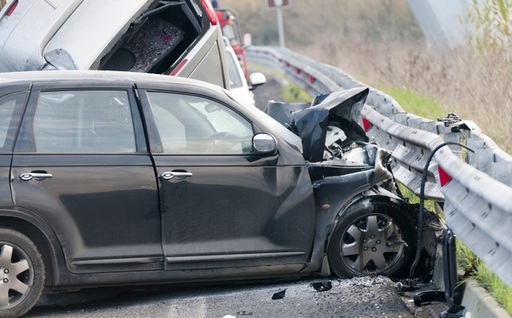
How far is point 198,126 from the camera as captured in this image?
815cm

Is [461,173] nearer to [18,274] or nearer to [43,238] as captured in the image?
[43,238]

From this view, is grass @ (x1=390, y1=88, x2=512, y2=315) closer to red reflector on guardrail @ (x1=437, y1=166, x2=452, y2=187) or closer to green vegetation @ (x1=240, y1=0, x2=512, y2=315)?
green vegetation @ (x1=240, y1=0, x2=512, y2=315)

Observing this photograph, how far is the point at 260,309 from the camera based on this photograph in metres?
7.62

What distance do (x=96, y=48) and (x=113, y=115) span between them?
3754 mm

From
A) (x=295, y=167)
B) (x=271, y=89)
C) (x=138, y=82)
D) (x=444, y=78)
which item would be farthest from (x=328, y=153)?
(x=271, y=89)

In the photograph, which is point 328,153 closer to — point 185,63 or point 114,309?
point 114,309

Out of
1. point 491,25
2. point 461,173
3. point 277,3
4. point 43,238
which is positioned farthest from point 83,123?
point 277,3

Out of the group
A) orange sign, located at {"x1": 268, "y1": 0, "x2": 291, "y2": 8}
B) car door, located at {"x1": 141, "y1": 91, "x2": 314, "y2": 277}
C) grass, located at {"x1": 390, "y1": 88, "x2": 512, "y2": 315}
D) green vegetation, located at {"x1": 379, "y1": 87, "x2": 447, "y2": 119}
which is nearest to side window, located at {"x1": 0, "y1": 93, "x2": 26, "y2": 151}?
car door, located at {"x1": 141, "y1": 91, "x2": 314, "y2": 277}

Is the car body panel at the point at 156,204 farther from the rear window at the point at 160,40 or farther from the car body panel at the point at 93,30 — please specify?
Answer: the rear window at the point at 160,40

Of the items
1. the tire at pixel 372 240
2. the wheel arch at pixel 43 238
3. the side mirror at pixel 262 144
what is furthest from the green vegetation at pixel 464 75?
the wheel arch at pixel 43 238

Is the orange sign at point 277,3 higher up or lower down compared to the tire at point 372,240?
higher up

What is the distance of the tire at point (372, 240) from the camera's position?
8297 millimetres

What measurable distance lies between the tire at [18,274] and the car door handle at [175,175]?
98 cm

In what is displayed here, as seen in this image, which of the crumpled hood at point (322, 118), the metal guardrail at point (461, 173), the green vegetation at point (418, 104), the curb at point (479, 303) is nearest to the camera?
the metal guardrail at point (461, 173)
